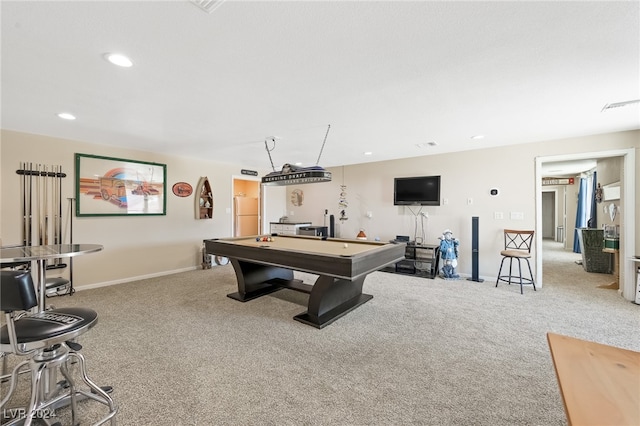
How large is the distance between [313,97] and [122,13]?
5.10ft

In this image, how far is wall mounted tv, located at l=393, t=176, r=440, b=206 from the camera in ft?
17.8

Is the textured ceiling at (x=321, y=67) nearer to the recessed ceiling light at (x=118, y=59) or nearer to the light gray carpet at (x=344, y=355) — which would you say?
the recessed ceiling light at (x=118, y=59)

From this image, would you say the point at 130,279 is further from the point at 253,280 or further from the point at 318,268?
the point at 318,268

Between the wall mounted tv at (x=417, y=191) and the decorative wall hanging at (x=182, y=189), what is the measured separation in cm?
443

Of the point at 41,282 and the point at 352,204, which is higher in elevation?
the point at 352,204

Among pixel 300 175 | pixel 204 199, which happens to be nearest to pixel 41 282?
pixel 300 175

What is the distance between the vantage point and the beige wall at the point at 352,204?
3926 mm

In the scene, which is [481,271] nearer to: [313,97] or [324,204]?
[324,204]

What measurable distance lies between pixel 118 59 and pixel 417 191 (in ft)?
16.8

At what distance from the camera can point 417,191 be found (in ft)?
18.5

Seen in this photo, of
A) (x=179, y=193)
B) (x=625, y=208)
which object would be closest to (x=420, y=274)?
(x=625, y=208)

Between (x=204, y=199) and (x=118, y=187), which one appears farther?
(x=204, y=199)

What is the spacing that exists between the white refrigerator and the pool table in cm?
338

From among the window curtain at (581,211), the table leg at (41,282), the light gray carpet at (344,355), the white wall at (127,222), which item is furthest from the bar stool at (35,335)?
the window curtain at (581,211)
